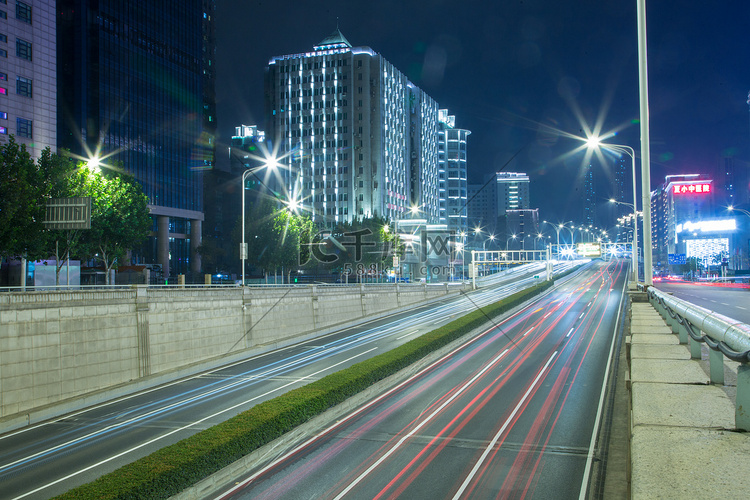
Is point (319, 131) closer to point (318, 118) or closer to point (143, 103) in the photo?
point (318, 118)

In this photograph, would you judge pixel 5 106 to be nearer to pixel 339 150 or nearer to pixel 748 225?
pixel 339 150

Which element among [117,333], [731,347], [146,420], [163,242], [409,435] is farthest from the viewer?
[163,242]

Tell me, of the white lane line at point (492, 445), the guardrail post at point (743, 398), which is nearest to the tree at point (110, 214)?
the white lane line at point (492, 445)

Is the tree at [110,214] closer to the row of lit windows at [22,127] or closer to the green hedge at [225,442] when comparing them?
the row of lit windows at [22,127]

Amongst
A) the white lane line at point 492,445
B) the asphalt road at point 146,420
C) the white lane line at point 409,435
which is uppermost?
the white lane line at point 492,445

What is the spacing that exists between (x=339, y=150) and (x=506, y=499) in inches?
5228

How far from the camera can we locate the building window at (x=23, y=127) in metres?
Answer: 50.8

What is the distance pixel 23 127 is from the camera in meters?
51.3

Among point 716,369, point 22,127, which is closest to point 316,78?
point 22,127

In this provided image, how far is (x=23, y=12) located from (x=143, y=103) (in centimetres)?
4147

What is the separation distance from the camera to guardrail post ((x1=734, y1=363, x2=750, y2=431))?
20.7 ft

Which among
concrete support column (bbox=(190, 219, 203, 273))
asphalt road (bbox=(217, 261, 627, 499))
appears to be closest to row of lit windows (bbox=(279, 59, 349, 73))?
concrete support column (bbox=(190, 219, 203, 273))

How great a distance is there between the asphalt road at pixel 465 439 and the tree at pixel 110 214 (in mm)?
35726

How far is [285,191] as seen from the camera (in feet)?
439
